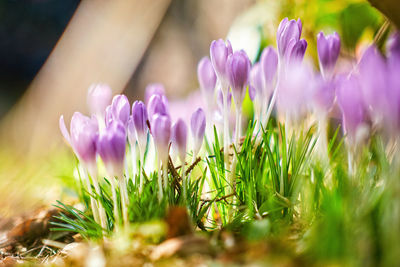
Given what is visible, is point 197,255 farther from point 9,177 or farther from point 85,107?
point 85,107

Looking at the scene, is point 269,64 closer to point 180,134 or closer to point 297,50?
point 297,50

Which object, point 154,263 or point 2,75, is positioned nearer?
point 154,263

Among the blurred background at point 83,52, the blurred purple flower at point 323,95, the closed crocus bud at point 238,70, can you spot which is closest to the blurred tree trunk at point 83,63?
the blurred background at point 83,52

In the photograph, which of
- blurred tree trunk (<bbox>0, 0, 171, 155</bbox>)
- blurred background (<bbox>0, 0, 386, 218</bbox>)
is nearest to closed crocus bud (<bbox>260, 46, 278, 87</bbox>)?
blurred background (<bbox>0, 0, 386, 218</bbox>)

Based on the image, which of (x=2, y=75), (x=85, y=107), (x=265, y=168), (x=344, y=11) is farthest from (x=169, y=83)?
(x=265, y=168)

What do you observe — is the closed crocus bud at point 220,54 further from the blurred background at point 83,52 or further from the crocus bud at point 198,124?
the blurred background at point 83,52

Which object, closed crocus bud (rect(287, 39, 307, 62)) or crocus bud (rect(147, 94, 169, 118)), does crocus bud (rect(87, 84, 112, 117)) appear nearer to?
crocus bud (rect(147, 94, 169, 118))
